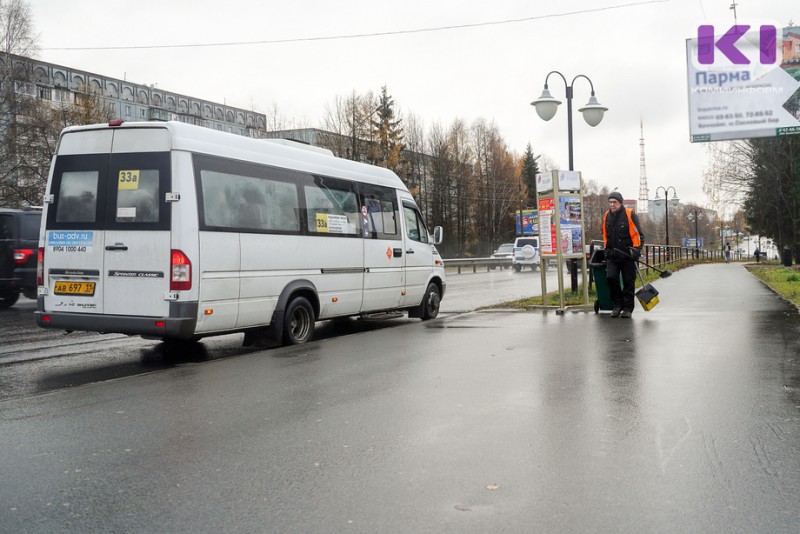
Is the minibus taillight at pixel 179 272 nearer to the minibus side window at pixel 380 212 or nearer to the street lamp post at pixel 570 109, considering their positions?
the minibus side window at pixel 380 212

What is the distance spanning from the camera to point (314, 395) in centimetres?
638

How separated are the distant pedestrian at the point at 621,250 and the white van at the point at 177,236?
209 inches

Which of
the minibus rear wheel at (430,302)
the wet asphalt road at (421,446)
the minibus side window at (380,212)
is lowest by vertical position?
the wet asphalt road at (421,446)

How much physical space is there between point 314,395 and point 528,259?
38.2 meters

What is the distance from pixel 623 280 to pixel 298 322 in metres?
5.95

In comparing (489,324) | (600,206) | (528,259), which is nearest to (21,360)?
(489,324)

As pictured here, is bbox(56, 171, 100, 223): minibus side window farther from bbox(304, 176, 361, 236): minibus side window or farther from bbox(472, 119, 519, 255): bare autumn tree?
bbox(472, 119, 519, 255): bare autumn tree

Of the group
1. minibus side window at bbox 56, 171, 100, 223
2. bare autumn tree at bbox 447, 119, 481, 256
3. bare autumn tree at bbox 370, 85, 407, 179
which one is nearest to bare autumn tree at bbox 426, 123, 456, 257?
bare autumn tree at bbox 447, 119, 481, 256

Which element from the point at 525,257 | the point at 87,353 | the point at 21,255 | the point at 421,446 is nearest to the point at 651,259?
the point at 525,257

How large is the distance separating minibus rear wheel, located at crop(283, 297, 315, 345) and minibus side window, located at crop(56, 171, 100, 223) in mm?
2708

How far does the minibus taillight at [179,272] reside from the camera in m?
8.22

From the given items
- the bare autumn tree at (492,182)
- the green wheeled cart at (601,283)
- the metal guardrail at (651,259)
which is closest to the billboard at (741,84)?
the metal guardrail at (651,259)

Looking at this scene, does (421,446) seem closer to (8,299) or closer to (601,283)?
(601,283)

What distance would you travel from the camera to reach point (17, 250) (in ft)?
54.8
